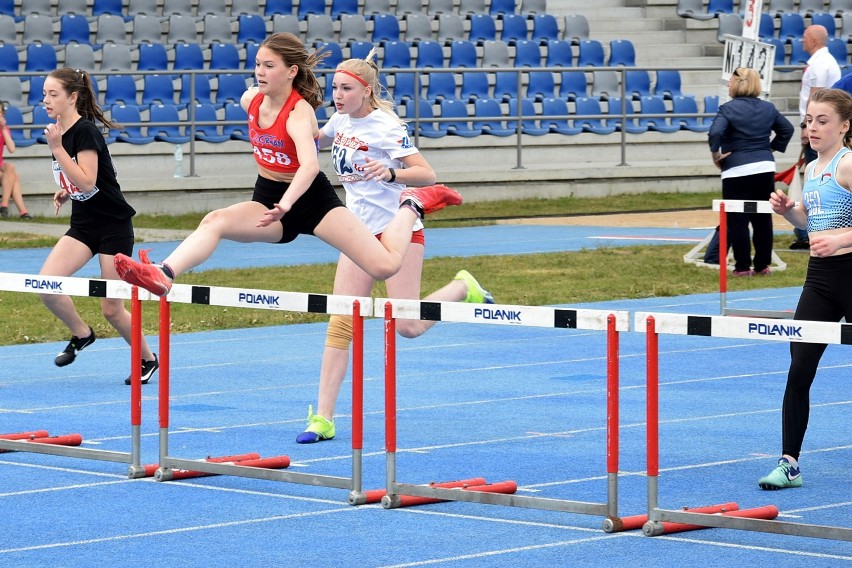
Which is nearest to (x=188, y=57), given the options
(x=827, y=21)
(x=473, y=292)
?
(x=827, y=21)

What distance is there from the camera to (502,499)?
673cm

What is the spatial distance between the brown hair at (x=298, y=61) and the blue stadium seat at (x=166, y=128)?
16415mm

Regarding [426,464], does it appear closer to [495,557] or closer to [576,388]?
[495,557]

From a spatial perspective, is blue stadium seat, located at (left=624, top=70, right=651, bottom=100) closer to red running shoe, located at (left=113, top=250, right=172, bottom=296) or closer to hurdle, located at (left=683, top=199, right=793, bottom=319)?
hurdle, located at (left=683, top=199, right=793, bottom=319)

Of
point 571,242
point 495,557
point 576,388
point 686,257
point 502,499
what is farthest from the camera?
point 571,242

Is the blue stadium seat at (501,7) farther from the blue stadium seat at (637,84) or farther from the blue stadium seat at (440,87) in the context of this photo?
the blue stadium seat at (440,87)

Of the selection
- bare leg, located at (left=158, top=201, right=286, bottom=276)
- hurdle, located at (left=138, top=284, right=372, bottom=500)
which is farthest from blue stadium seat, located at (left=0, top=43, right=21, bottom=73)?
hurdle, located at (left=138, top=284, right=372, bottom=500)

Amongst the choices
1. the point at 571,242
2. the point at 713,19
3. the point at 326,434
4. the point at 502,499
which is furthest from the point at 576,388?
the point at 713,19

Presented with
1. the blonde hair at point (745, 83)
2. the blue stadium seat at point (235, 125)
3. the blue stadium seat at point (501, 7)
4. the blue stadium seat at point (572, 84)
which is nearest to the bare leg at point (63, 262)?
the blonde hair at point (745, 83)

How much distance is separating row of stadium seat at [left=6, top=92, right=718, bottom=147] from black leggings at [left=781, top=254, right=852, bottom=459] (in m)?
16.5

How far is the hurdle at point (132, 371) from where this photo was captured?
303 inches

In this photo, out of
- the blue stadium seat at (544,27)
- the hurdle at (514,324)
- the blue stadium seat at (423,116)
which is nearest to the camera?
the hurdle at (514,324)

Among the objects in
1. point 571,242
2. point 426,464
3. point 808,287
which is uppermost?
point 808,287

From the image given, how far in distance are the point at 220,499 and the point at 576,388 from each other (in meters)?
3.78
